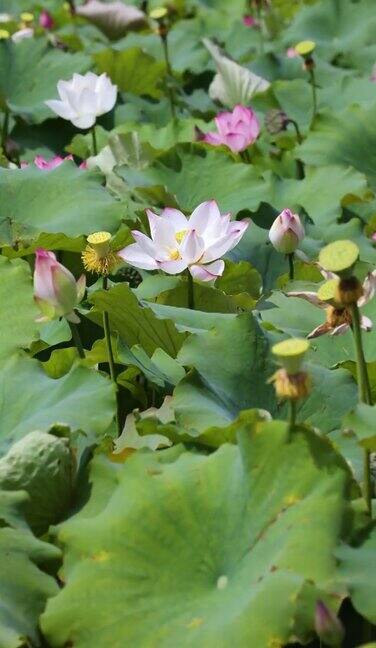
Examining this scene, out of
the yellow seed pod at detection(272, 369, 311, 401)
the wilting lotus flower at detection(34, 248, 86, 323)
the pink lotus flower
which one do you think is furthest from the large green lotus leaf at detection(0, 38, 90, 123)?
the yellow seed pod at detection(272, 369, 311, 401)

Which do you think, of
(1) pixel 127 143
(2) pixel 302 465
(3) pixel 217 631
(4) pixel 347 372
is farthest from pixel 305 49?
(3) pixel 217 631

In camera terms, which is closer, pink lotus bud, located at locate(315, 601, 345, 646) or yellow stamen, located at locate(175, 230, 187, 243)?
pink lotus bud, located at locate(315, 601, 345, 646)

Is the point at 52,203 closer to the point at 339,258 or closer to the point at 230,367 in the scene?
the point at 230,367

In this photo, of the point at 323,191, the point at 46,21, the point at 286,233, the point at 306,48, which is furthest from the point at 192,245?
the point at 46,21

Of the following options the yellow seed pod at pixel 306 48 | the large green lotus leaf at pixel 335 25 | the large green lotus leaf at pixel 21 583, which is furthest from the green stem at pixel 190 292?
the large green lotus leaf at pixel 335 25

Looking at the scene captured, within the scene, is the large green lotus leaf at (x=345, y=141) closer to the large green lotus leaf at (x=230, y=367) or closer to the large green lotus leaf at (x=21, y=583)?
the large green lotus leaf at (x=230, y=367)

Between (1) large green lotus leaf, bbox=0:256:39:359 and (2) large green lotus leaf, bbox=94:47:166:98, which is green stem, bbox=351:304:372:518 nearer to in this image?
(1) large green lotus leaf, bbox=0:256:39:359
